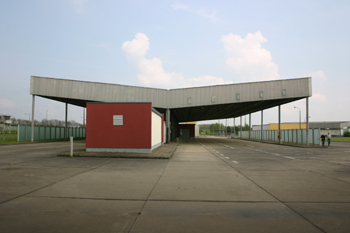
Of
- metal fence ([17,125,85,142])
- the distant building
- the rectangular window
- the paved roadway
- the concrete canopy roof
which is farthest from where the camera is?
the distant building

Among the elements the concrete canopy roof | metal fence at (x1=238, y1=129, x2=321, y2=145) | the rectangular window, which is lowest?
metal fence at (x1=238, y1=129, x2=321, y2=145)

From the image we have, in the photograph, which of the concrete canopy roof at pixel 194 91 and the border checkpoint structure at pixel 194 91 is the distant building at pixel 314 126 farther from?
the concrete canopy roof at pixel 194 91

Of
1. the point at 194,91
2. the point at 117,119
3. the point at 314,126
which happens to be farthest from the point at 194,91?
the point at 314,126

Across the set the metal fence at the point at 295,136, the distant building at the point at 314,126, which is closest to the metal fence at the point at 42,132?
the metal fence at the point at 295,136

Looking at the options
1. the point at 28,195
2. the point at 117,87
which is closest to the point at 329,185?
the point at 28,195

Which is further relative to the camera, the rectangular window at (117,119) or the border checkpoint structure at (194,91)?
the border checkpoint structure at (194,91)

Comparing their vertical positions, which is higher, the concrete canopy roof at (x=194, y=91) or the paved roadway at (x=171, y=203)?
the concrete canopy roof at (x=194, y=91)

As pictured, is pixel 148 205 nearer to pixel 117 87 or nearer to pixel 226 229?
pixel 226 229

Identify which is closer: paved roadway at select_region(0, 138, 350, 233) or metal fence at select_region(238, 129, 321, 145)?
paved roadway at select_region(0, 138, 350, 233)

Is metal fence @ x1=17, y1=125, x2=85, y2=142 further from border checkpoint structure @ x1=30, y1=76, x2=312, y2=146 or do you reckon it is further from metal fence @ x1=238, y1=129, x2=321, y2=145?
metal fence @ x1=238, y1=129, x2=321, y2=145

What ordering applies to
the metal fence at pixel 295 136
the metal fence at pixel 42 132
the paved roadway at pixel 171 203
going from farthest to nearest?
the metal fence at pixel 42 132 → the metal fence at pixel 295 136 → the paved roadway at pixel 171 203

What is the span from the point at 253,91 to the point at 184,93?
8.11m

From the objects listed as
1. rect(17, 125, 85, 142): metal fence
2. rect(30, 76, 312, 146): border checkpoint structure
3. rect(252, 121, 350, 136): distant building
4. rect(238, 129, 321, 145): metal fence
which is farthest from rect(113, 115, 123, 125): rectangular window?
rect(252, 121, 350, 136): distant building

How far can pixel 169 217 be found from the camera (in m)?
4.38
